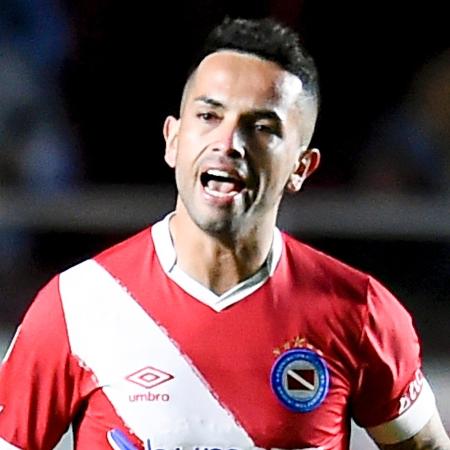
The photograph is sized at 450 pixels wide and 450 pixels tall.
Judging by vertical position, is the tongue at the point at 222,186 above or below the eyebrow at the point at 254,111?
below

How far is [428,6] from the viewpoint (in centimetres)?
237

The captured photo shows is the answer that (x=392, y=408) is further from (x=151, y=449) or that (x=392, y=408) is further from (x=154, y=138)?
(x=154, y=138)

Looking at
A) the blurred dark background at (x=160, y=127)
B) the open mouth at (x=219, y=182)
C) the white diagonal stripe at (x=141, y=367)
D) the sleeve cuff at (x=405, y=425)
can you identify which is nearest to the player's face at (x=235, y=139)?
the open mouth at (x=219, y=182)

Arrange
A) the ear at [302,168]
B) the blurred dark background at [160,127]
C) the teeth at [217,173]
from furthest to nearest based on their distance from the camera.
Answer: the blurred dark background at [160,127], the ear at [302,168], the teeth at [217,173]

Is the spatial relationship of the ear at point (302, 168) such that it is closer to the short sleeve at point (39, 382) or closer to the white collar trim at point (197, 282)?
the white collar trim at point (197, 282)

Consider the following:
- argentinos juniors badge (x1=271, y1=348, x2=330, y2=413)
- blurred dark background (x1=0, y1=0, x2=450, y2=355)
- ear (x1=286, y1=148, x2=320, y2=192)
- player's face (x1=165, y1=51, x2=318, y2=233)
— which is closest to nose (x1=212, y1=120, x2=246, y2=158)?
player's face (x1=165, y1=51, x2=318, y2=233)

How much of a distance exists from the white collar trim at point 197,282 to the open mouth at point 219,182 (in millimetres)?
100

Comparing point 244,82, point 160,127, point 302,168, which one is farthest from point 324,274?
point 160,127

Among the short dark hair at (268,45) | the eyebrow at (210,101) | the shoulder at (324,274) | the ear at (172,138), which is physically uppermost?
the short dark hair at (268,45)

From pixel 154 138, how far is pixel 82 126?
0.13 metres

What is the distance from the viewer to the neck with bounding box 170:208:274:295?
1349mm

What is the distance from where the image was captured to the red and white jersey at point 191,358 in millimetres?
1313

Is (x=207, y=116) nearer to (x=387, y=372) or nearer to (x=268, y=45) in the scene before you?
(x=268, y=45)

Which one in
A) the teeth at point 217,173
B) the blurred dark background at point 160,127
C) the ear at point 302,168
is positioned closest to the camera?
the teeth at point 217,173
